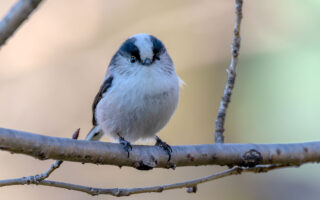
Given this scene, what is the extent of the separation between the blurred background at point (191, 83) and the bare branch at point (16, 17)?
156 inches

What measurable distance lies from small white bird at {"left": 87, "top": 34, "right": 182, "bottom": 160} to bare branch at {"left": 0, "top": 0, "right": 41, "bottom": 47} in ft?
4.73

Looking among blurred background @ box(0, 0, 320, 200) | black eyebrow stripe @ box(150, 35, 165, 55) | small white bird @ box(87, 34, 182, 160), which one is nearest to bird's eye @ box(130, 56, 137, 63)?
small white bird @ box(87, 34, 182, 160)

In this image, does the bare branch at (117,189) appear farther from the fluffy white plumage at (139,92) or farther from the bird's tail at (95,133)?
the bird's tail at (95,133)

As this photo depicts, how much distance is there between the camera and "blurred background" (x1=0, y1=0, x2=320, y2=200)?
5.31 meters

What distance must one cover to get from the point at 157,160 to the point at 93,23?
365 cm

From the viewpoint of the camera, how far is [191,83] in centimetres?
550

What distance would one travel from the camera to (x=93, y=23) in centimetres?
572

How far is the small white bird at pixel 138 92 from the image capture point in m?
2.89

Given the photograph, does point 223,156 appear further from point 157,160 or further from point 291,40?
point 291,40

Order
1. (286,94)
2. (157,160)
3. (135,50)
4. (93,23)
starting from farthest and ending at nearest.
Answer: (93,23) → (286,94) → (135,50) → (157,160)

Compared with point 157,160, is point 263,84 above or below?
above

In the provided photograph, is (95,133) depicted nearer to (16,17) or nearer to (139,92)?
(139,92)

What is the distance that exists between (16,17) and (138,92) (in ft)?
4.76

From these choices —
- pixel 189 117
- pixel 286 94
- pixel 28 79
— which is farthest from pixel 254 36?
pixel 28 79
